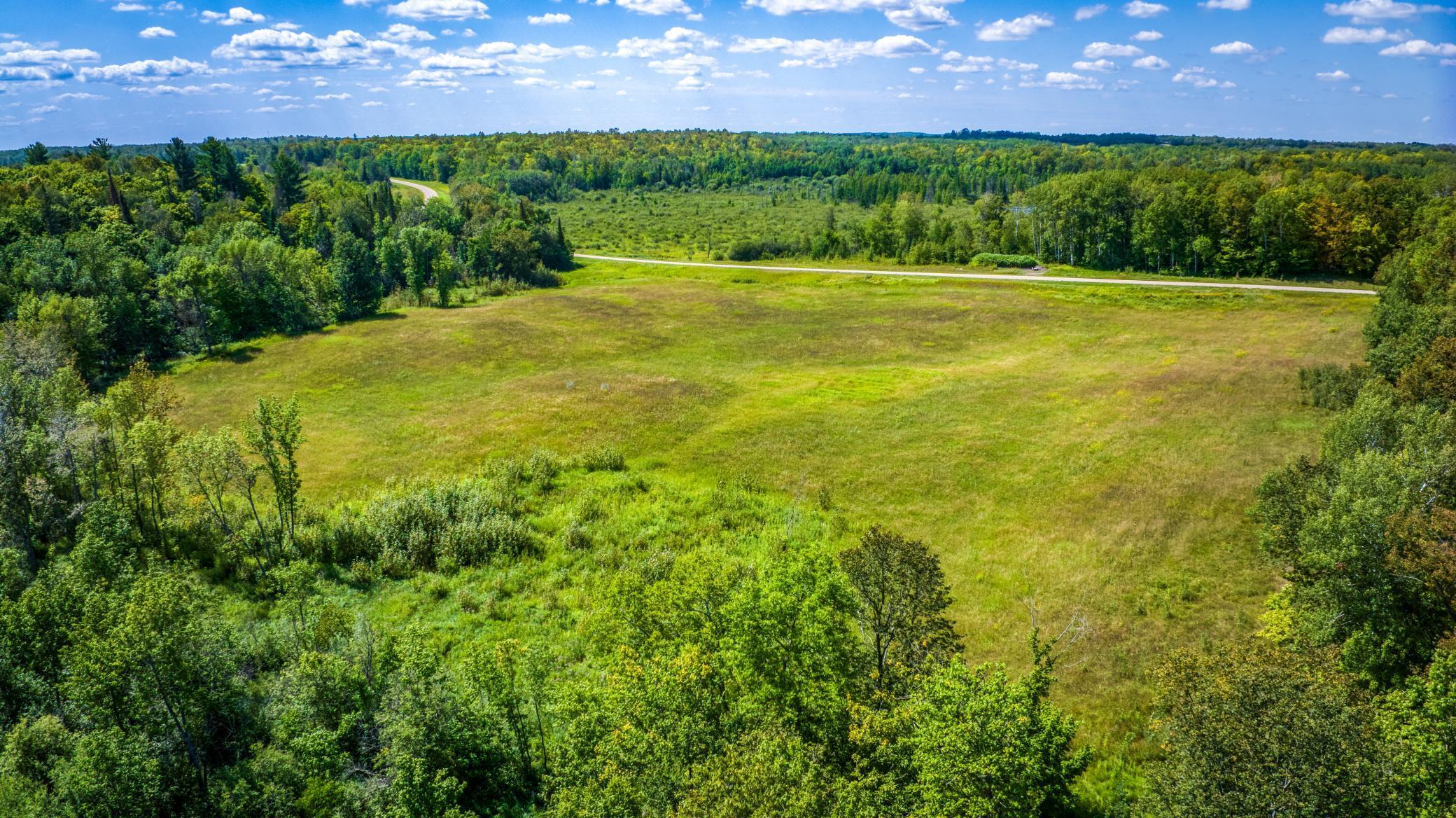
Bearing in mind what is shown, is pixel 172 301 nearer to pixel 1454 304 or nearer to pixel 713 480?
pixel 713 480

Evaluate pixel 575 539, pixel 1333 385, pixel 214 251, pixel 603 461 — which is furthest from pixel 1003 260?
pixel 214 251

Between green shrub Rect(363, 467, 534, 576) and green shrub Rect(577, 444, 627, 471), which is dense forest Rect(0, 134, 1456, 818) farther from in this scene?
green shrub Rect(577, 444, 627, 471)

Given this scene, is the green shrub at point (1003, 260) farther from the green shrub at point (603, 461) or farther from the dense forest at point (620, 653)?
the green shrub at point (603, 461)

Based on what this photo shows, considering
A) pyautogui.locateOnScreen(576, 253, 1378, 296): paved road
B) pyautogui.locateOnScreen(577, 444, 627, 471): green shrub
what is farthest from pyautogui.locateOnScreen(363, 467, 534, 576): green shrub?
pyautogui.locateOnScreen(576, 253, 1378, 296): paved road

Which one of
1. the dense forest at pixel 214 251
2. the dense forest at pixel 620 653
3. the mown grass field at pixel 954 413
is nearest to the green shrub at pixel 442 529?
the dense forest at pixel 620 653

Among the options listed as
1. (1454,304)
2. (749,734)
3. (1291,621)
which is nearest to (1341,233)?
(1454,304)

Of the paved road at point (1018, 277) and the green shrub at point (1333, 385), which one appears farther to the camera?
the paved road at point (1018, 277)
